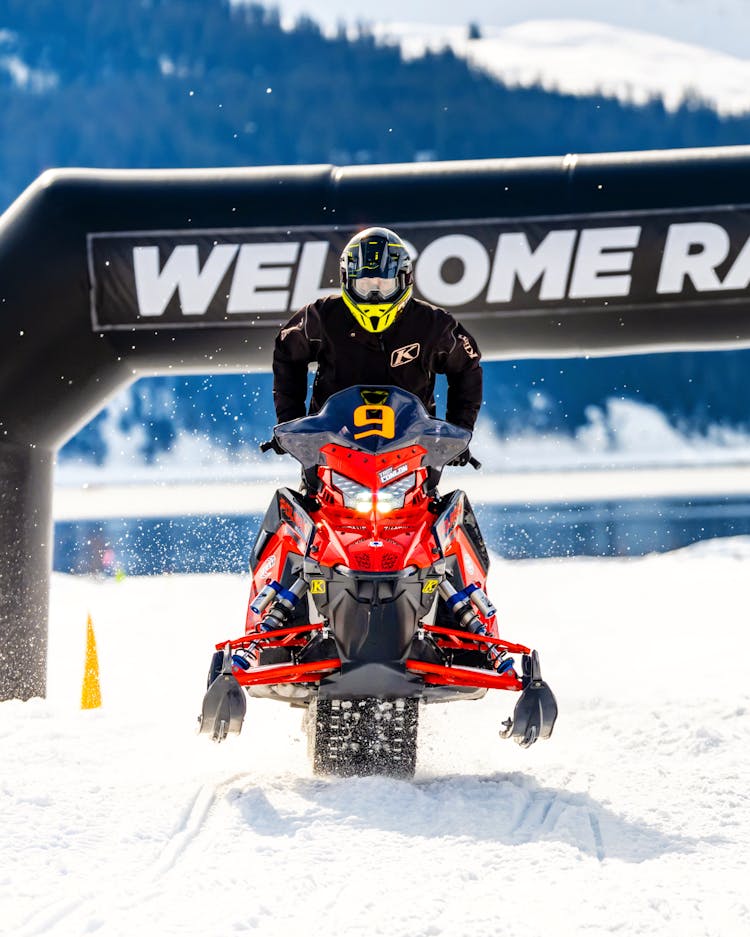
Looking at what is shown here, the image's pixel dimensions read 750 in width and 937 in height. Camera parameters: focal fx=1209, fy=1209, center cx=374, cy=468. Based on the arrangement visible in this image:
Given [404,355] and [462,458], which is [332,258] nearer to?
[404,355]

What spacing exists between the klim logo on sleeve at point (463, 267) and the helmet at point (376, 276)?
1986 mm

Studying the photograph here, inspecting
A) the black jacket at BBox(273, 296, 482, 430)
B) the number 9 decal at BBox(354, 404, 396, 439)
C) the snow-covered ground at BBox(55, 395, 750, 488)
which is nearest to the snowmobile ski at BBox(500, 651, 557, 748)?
the number 9 decal at BBox(354, 404, 396, 439)

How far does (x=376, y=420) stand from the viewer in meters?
4.65

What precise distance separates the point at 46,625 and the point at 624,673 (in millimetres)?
3626

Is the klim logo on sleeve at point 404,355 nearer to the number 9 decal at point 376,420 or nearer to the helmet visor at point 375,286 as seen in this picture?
the helmet visor at point 375,286

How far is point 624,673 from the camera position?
760 centimetres

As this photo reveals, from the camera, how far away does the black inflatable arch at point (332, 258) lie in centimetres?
689

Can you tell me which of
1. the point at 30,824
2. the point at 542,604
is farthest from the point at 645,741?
the point at 542,604

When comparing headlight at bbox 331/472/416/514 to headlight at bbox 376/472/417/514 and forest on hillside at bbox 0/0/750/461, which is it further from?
forest on hillside at bbox 0/0/750/461

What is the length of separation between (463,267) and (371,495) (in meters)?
2.80

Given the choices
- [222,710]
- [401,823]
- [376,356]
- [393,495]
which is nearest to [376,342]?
[376,356]

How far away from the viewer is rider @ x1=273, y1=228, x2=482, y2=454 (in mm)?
4930

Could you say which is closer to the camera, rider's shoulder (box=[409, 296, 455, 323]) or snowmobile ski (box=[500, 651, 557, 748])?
snowmobile ski (box=[500, 651, 557, 748])

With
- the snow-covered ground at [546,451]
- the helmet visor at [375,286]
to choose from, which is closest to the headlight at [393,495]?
the helmet visor at [375,286]
